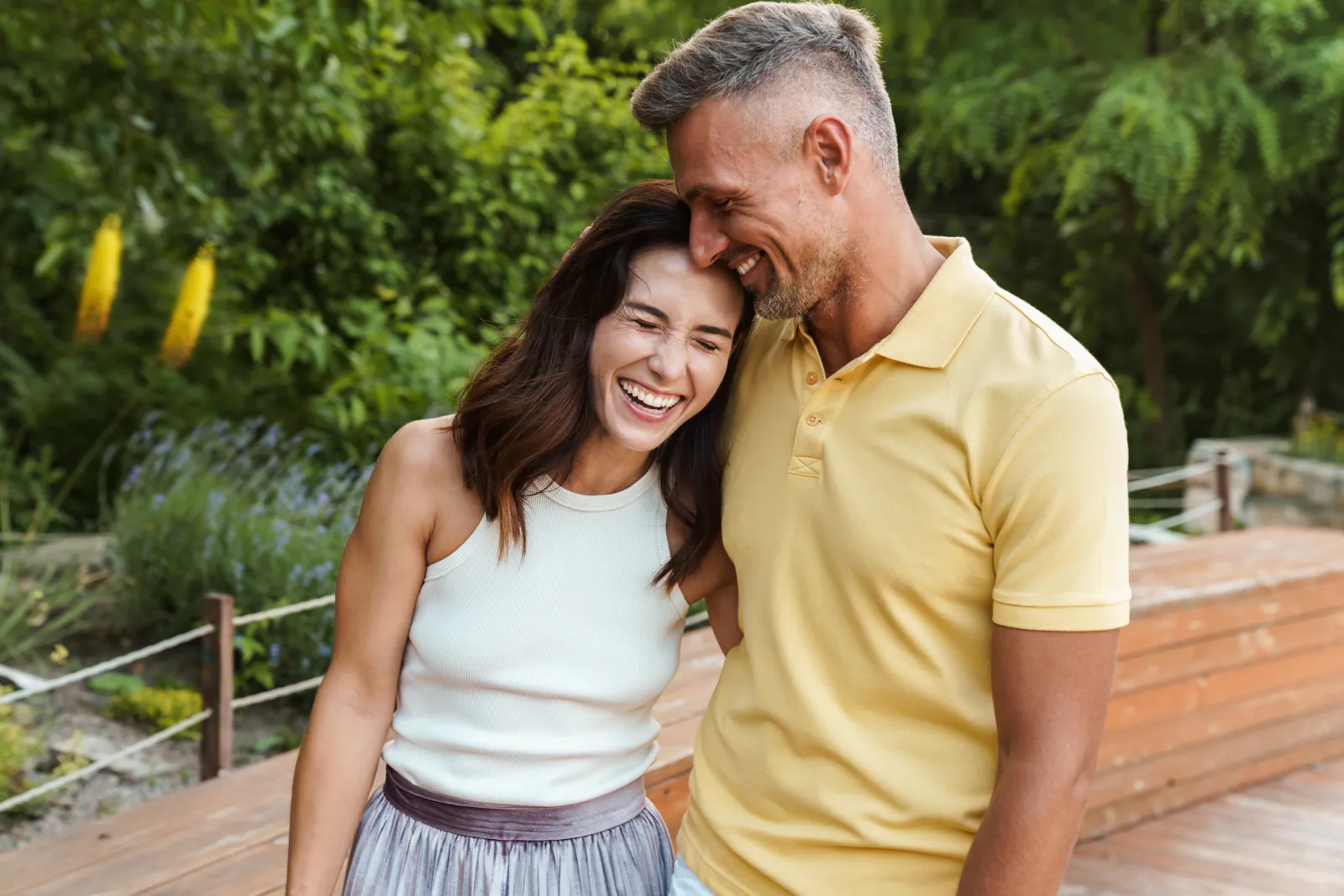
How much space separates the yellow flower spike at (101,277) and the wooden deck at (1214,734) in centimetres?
229

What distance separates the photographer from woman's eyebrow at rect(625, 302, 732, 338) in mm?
1664

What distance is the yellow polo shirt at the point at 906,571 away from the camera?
53.6 inches

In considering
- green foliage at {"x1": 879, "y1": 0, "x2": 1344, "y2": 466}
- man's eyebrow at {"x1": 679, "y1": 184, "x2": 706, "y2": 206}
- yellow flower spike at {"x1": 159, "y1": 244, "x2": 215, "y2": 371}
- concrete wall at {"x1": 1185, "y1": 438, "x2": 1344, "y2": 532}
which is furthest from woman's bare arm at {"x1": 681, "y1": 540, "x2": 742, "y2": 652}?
concrete wall at {"x1": 1185, "y1": 438, "x2": 1344, "y2": 532}

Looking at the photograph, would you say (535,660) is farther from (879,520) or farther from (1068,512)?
(1068,512)

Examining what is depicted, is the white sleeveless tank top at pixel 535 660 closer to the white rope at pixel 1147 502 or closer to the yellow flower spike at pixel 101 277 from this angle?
the yellow flower spike at pixel 101 277

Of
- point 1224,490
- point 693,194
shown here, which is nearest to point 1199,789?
point 1224,490

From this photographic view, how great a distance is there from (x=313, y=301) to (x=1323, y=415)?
619 cm

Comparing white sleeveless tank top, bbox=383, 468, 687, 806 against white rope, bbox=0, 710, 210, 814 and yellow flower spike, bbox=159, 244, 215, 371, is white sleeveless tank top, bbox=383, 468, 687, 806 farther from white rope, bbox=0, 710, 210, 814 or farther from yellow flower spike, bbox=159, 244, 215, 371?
yellow flower spike, bbox=159, 244, 215, 371

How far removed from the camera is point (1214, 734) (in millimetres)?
3904

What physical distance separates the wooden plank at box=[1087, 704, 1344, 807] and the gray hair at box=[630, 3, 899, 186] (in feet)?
8.02

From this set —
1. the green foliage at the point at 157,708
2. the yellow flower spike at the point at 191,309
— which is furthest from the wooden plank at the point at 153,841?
the yellow flower spike at the point at 191,309

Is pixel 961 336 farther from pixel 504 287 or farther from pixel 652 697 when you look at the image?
pixel 504 287

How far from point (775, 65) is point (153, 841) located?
174 cm

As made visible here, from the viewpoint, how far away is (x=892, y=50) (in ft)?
25.3
